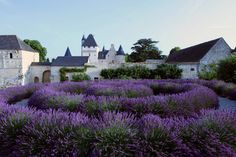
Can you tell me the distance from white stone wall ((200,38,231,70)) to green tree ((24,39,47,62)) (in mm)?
27957

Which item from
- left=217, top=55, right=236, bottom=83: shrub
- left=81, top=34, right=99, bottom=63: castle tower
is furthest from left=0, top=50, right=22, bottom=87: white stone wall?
left=217, top=55, right=236, bottom=83: shrub

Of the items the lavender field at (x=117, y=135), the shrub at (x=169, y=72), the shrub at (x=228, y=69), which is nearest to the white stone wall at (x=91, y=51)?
the shrub at (x=169, y=72)

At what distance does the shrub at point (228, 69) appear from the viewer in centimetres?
958

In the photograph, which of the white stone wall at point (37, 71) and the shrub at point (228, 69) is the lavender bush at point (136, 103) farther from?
the white stone wall at point (37, 71)

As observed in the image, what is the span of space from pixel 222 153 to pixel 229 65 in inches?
324

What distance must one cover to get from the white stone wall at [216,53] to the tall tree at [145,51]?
2143 cm

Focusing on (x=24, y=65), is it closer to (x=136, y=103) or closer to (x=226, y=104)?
(x=226, y=104)

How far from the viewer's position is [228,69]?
997 centimetres

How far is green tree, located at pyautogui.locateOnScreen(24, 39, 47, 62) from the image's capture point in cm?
3906

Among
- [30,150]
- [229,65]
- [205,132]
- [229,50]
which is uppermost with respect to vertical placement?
[229,50]

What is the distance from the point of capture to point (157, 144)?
2342 mm

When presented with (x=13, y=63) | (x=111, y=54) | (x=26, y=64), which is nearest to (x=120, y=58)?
(x=111, y=54)

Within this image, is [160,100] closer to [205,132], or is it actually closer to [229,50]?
[205,132]

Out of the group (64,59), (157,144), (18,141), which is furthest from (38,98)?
(64,59)
